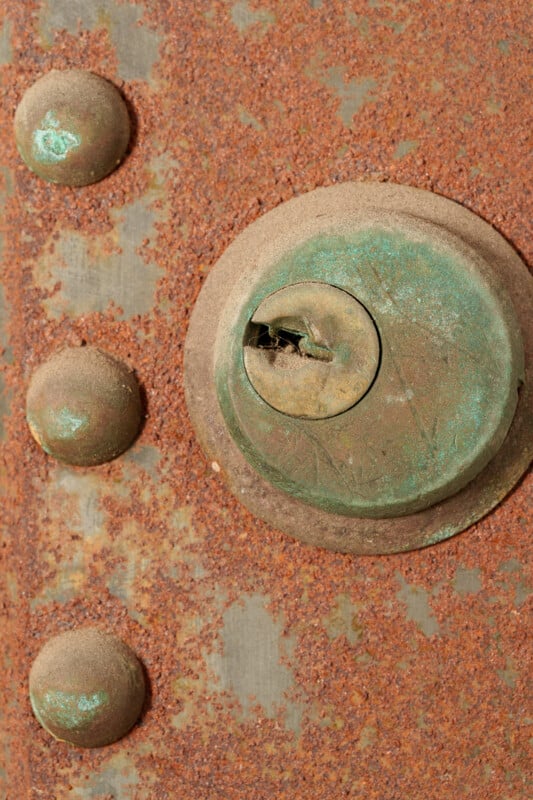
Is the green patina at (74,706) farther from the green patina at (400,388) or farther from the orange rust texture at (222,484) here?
the green patina at (400,388)

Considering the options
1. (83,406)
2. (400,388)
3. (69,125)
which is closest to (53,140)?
(69,125)

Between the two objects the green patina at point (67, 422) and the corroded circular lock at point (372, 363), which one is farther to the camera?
the green patina at point (67, 422)

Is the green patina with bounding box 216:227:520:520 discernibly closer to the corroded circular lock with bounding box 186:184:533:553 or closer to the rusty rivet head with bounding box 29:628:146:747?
the corroded circular lock with bounding box 186:184:533:553

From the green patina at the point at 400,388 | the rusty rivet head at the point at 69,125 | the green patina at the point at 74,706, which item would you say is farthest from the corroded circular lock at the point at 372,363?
the green patina at the point at 74,706

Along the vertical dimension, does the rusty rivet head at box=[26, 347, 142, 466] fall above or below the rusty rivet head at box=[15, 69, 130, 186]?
below

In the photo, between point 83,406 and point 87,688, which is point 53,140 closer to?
point 83,406

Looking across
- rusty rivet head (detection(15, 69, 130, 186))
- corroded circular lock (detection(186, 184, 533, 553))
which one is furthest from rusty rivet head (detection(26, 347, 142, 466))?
rusty rivet head (detection(15, 69, 130, 186))

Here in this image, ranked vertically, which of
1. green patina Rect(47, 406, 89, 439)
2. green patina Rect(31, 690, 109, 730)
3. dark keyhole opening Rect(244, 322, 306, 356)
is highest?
dark keyhole opening Rect(244, 322, 306, 356)

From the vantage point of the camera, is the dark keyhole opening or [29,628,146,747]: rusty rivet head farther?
[29,628,146,747]: rusty rivet head
